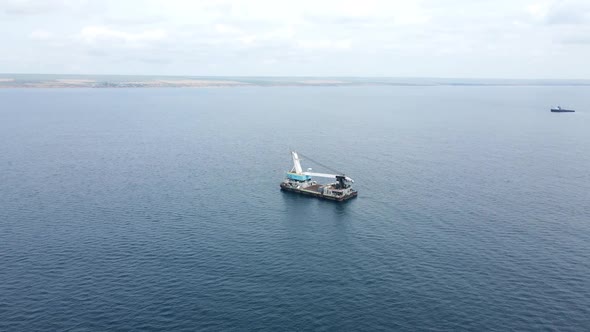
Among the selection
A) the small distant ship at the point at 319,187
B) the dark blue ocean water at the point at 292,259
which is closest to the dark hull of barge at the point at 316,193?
the small distant ship at the point at 319,187

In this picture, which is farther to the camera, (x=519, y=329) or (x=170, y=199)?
(x=170, y=199)

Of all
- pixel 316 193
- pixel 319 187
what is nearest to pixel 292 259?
pixel 316 193

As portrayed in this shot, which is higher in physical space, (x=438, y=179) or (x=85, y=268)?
(x=438, y=179)

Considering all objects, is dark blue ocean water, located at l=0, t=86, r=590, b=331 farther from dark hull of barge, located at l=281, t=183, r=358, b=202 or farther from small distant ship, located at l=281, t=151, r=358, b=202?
small distant ship, located at l=281, t=151, r=358, b=202

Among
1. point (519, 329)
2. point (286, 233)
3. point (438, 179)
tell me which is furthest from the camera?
point (438, 179)

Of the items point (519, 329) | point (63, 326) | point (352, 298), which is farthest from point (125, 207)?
point (519, 329)

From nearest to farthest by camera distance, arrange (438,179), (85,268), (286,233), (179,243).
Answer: (85,268) → (179,243) → (286,233) → (438,179)

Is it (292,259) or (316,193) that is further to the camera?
(316,193)

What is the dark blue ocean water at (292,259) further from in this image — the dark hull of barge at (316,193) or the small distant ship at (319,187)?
the small distant ship at (319,187)

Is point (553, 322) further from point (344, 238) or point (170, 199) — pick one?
point (170, 199)

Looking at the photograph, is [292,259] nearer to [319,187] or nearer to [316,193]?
[316,193]
